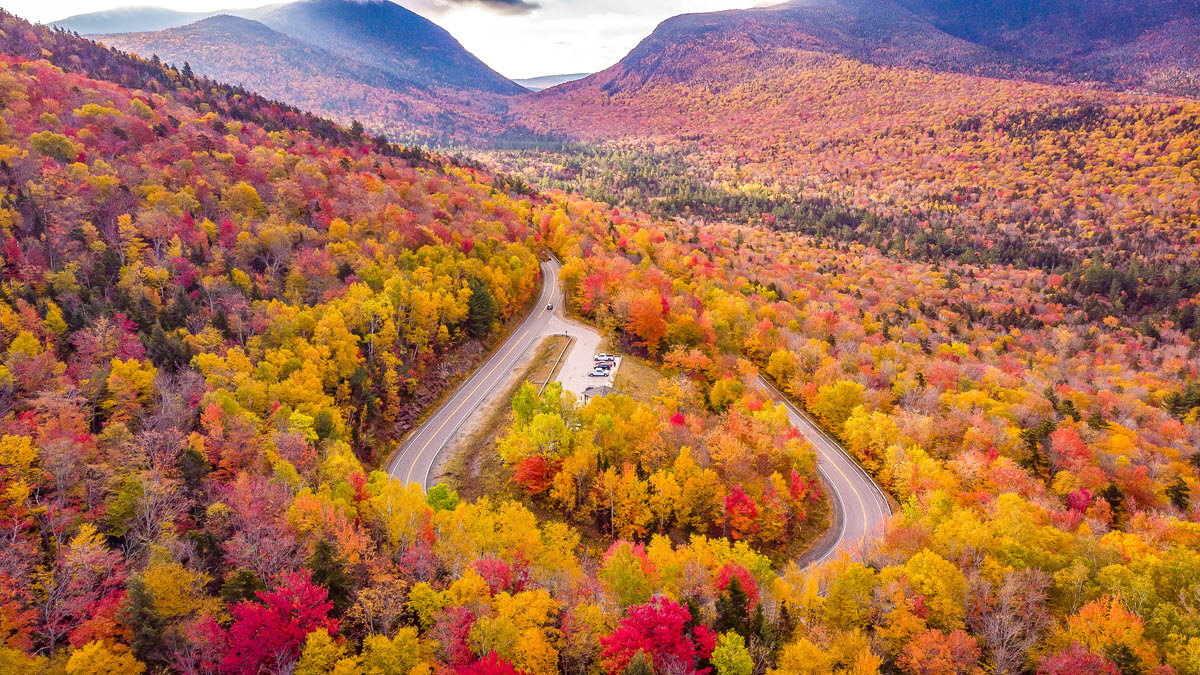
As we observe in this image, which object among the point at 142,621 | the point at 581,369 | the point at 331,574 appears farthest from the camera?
the point at 581,369

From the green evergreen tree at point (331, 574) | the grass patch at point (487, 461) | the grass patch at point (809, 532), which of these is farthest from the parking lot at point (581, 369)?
the green evergreen tree at point (331, 574)

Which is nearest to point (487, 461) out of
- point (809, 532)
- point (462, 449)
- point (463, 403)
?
point (462, 449)

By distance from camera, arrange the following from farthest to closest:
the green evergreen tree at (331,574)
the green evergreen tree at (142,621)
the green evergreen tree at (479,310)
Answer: the green evergreen tree at (479,310) < the green evergreen tree at (331,574) < the green evergreen tree at (142,621)

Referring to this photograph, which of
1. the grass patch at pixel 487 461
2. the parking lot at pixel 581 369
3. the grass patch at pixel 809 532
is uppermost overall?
the parking lot at pixel 581 369

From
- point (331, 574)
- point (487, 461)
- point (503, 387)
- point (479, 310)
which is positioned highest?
point (479, 310)

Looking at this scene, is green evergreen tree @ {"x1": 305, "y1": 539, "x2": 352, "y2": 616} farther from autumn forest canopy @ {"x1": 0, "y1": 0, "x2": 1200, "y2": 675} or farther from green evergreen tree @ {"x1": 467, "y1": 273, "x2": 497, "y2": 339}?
green evergreen tree @ {"x1": 467, "y1": 273, "x2": 497, "y2": 339}

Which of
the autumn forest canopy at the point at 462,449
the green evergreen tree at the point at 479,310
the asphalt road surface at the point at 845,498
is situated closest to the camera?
the autumn forest canopy at the point at 462,449

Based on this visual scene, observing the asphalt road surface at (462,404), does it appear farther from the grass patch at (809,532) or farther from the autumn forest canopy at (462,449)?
the grass patch at (809,532)

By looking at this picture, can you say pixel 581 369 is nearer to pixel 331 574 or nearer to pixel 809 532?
pixel 809 532
